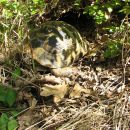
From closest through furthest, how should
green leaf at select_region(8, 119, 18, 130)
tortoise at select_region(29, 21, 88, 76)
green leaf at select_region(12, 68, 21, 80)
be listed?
green leaf at select_region(8, 119, 18, 130) → green leaf at select_region(12, 68, 21, 80) → tortoise at select_region(29, 21, 88, 76)

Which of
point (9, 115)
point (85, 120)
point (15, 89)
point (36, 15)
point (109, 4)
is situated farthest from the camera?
point (36, 15)

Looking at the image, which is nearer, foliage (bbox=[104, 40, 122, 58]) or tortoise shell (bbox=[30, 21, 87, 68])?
foliage (bbox=[104, 40, 122, 58])

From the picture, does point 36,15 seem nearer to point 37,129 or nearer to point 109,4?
point 109,4

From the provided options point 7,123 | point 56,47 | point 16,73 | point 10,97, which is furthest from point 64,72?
point 7,123

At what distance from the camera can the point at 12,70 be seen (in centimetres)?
373

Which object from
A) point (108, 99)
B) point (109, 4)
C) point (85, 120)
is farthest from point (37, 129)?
point (109, 4)

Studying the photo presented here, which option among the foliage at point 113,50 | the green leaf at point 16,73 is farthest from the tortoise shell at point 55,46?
the foliage at point 113,50

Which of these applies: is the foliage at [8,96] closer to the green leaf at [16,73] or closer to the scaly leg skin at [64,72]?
the green leaf at [16,73]

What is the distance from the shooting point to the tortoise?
152 inches

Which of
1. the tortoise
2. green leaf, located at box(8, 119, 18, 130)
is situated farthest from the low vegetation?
the tortoise

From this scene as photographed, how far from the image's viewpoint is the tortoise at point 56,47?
12.7 feet

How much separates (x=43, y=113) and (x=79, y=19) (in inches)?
69.8

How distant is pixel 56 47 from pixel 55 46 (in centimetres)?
2

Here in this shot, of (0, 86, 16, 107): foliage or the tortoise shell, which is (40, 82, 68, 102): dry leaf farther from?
the tortoise shell
